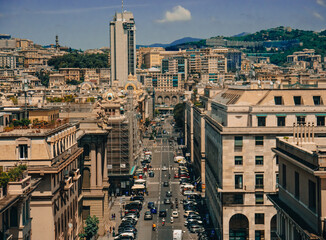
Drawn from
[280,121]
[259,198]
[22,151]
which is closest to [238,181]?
[259,198]

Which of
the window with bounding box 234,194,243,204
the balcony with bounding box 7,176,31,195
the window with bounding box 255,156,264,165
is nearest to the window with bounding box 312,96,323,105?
the window with bounding box 255,156,264,165

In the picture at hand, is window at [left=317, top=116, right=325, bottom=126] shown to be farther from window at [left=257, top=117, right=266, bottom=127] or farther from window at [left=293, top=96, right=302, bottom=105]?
window at [left=257, top=117, right=266, bottom=127]

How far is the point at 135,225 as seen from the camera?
7519cm

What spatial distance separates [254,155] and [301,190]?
25.0 metres

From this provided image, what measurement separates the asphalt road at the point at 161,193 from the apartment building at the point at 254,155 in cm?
1108

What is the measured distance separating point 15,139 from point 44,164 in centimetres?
287

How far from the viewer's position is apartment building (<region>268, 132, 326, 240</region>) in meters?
29.8

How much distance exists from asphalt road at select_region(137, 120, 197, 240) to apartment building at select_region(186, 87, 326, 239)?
1108cm

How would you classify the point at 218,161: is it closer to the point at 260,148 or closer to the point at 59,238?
the point at 260,148

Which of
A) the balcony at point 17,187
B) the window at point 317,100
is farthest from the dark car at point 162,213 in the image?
the balcony at point 17,187

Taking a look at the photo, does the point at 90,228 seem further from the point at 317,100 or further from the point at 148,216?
the point at 317,100

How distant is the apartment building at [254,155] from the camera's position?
57.8 metres

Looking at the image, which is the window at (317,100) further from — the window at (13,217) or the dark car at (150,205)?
the window at (13,217)

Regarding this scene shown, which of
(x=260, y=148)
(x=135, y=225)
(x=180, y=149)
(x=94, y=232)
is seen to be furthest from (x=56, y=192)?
(x=180, y=149)
